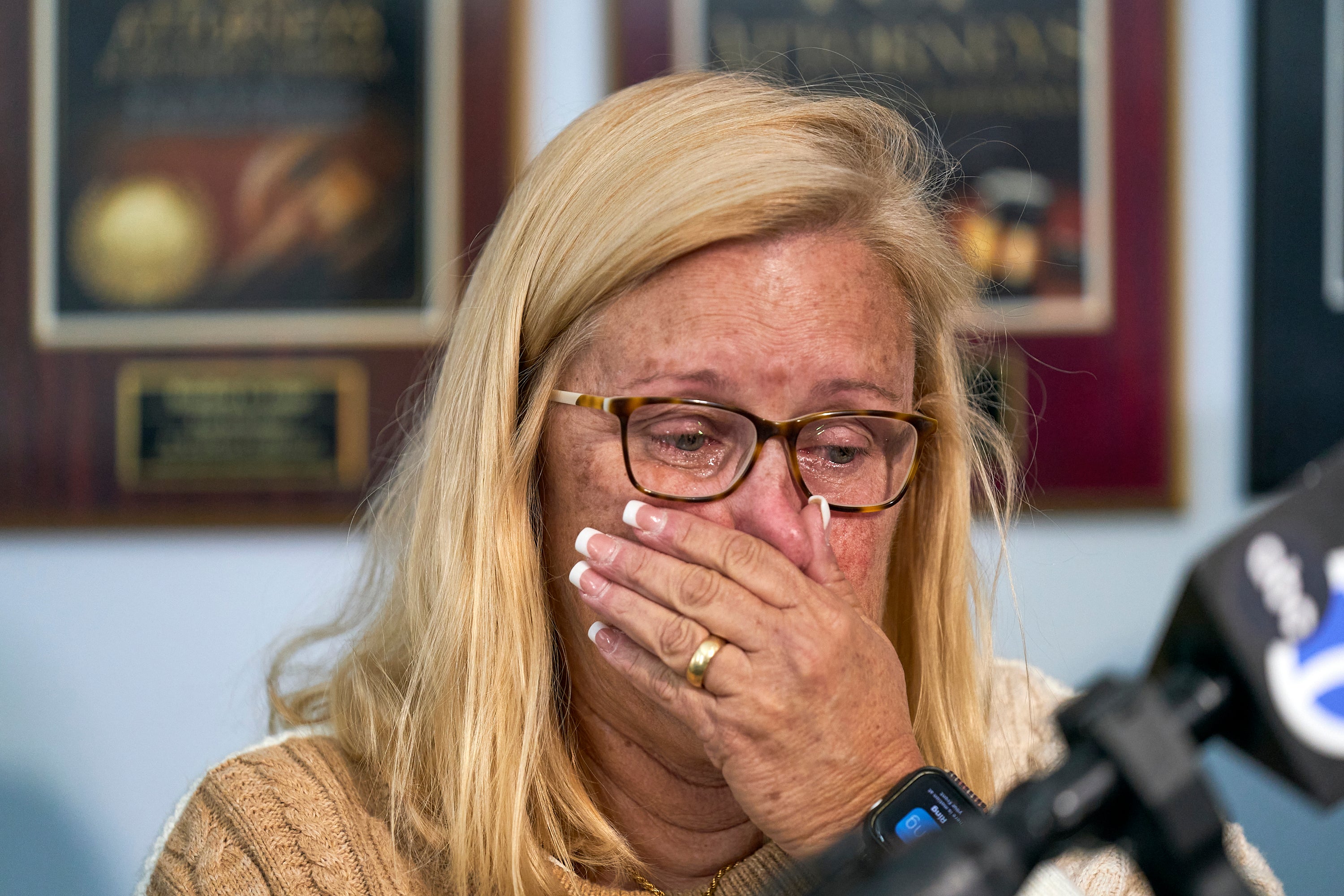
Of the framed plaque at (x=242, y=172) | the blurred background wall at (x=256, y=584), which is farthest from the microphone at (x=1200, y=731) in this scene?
the framed plaque at (x=242, y=172)

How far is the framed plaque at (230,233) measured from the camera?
5.47ft

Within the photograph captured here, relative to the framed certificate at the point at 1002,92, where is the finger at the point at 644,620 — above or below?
below

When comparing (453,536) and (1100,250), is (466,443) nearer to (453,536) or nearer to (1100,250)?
(453,536)

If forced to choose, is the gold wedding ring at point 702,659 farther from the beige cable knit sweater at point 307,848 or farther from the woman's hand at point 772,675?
the beige cable knit sweater at point 307,848

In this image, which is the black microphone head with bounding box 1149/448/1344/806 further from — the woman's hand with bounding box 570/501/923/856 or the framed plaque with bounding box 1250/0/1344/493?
the framed plaque with bounding box 1250/0/1344/493

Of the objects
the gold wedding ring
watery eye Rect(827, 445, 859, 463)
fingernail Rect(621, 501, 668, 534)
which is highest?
watery eye Rect(827, 445, 859, 463)

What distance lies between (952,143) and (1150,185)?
33 centimetres

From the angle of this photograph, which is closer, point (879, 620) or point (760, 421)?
point (760, 421)

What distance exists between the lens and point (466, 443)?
1064 millimetres

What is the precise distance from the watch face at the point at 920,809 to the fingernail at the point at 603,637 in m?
0.28

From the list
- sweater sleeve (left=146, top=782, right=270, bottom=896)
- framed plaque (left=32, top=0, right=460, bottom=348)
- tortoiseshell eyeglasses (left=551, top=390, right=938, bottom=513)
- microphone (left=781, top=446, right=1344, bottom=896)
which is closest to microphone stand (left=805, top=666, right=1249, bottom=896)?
microphone (left=781, top=446, right=1344, bottom=896)

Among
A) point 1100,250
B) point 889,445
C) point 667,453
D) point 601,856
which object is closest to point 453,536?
point 667,453

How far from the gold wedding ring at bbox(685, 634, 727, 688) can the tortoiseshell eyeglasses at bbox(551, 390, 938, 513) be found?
14 centimetres

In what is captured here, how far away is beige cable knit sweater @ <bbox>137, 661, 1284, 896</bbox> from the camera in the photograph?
3.22 ft
